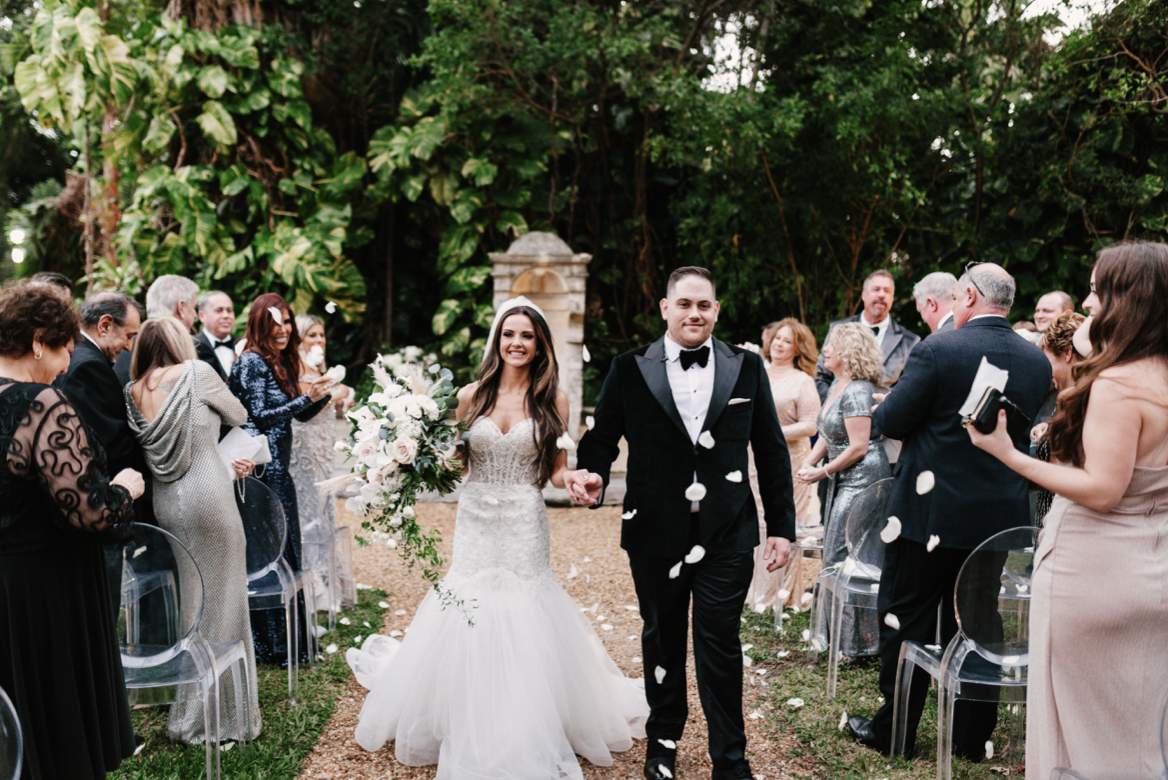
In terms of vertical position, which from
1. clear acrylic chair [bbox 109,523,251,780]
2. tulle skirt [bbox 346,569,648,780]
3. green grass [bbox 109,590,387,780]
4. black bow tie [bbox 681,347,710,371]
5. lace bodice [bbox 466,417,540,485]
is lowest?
green grass [bbox 109,590,387,780]

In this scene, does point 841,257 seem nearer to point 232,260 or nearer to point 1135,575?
point 232,260

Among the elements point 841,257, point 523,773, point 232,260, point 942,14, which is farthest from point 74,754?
point 942,14

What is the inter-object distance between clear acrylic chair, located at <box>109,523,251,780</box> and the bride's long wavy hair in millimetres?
1173

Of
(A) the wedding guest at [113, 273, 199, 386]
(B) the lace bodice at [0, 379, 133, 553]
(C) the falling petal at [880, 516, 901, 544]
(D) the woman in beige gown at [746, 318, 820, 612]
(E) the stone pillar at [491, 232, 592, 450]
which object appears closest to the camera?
(B) the lace bodice at [0, 379, 133, 553]

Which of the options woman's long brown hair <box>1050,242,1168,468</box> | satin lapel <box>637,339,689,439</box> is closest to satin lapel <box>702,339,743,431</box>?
satin lapel <box>637,339,689,439</box>

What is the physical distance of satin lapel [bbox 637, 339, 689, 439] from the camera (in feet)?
10.4

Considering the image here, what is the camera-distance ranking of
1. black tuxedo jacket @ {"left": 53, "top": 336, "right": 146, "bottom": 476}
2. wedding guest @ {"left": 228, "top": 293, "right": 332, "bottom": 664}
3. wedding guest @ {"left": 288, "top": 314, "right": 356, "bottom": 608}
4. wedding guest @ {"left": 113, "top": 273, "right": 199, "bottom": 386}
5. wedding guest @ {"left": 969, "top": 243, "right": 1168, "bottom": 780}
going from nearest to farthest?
wedding guest @ {"left": 969, "top": 243, "right": 1168, "bottom": 780} → black tuxedo jacket @ {"left": 53, "top": 336, "right": 146, "bottom": 476} → wedding guest @ {"left": 113, "top": 273, "right": 199, "bottom": 386} → wedding guest @ {"left": 228, "top": 293, "right": 332, "bottom": 664} → wedding guest @ {"left": 288, "top": 314, "right": 356, "bottom": 608}

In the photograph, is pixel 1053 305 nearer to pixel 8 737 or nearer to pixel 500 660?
pixel 500 660

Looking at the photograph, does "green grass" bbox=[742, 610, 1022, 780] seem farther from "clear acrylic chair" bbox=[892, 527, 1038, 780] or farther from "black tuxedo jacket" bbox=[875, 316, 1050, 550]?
"black tuxedo jacket" bbox=[875, 316, 1050, 550]

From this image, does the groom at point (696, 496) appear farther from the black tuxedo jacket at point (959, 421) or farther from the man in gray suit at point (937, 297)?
the man in gray suit at point (937, 297)

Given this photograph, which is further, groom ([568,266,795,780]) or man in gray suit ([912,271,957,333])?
man in gray suit ([912,271,957,333])

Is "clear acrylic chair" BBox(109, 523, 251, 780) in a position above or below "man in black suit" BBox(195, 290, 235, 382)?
below

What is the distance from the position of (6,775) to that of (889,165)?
29.9ft

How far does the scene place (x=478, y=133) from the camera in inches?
424
